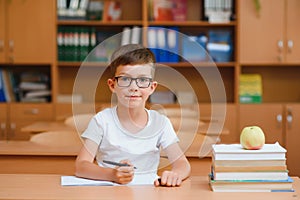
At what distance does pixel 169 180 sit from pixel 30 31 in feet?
12.2

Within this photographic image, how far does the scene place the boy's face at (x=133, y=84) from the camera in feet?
6.15

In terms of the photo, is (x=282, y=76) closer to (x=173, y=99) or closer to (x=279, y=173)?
(x=173, y=99)

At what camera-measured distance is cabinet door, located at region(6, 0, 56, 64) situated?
527cm

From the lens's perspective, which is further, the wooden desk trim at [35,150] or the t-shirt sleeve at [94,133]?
the wooden desk trim at [35,150]

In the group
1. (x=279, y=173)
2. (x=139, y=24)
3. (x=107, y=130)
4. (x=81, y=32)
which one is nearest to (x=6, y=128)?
(x=81, y=32)

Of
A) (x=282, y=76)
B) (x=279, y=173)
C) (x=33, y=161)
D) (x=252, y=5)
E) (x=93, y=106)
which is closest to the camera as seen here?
(x=279, y=173)

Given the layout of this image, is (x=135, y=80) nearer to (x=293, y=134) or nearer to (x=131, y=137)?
(x=131, y=137)

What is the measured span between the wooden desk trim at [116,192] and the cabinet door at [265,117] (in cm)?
332

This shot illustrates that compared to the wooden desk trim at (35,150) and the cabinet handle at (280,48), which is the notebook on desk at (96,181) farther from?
the cabinet handle at (280,48)

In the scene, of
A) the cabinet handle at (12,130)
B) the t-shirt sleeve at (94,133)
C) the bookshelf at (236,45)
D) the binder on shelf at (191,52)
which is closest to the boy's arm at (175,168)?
the t-shirt sleeve at (94,133)

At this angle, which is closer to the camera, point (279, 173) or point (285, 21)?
point (279, 173)

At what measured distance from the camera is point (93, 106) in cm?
200

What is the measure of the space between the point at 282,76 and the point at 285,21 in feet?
2.17

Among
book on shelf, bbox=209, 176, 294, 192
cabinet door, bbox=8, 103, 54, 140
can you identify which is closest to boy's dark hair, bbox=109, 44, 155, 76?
book on shelf, bbox=209, 176, 294, 192
